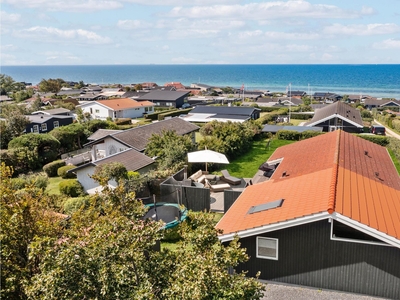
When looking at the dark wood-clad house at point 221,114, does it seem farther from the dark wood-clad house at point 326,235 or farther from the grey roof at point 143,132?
the dark wood-clad house at point 326,235

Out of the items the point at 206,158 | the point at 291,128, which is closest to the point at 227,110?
the point at 291,128

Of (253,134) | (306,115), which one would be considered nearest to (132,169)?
(253,134)

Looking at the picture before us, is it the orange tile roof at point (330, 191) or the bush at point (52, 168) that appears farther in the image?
the bush at point (52, 168)

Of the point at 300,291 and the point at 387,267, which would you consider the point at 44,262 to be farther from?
the point at 387,267

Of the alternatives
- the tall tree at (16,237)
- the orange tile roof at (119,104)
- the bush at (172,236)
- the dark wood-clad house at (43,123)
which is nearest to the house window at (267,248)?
the bush at (172,236)

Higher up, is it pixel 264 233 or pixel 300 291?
pixel 264 233

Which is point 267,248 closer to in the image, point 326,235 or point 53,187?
point 326,235
